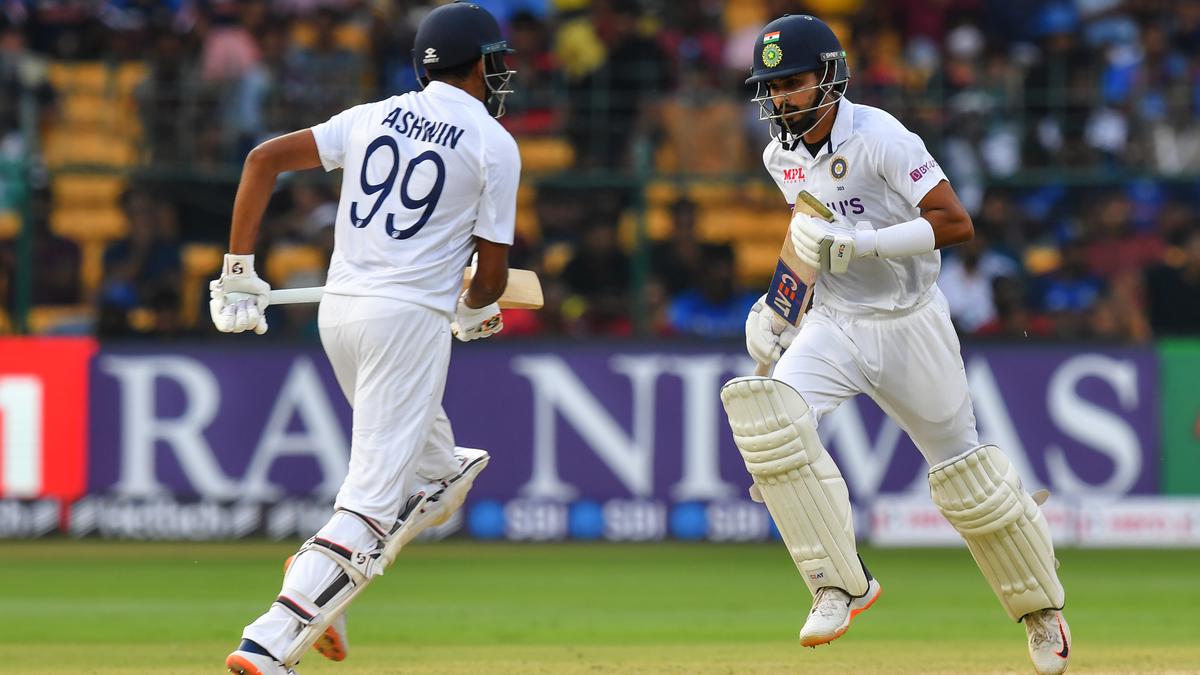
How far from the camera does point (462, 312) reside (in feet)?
19.7

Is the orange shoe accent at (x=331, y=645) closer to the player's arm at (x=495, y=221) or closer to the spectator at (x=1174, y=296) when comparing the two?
the player's arm at (x=495, y=221)

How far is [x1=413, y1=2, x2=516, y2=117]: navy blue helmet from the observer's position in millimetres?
5820

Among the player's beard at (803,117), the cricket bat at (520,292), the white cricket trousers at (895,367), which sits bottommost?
the white cricket trousers at (895,367)

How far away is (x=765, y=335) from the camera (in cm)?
633

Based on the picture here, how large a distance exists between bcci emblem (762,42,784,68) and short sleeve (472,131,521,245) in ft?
3.10

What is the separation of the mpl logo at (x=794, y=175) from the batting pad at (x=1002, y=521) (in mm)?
1106

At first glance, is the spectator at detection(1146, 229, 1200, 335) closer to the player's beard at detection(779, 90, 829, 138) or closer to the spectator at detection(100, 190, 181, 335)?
the spectator at detection(100, 190, 181, 335)

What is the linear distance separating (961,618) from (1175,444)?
3944 millimetres

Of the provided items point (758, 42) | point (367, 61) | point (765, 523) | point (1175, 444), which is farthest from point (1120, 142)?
point (758, 42)

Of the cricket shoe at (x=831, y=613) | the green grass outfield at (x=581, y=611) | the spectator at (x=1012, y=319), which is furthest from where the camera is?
the spectator at (x=1012, y=319)

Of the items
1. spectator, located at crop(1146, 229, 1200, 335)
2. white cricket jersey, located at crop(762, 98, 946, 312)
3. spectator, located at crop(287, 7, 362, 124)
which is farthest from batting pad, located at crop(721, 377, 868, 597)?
spectator, located at crop(287, 7, 362, 124)

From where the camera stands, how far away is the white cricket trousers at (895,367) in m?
6.13

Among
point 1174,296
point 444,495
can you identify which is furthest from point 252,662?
point 1174,296

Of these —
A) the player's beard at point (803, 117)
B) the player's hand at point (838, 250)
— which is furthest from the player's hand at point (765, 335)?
the player's beard at point (803, 117)
